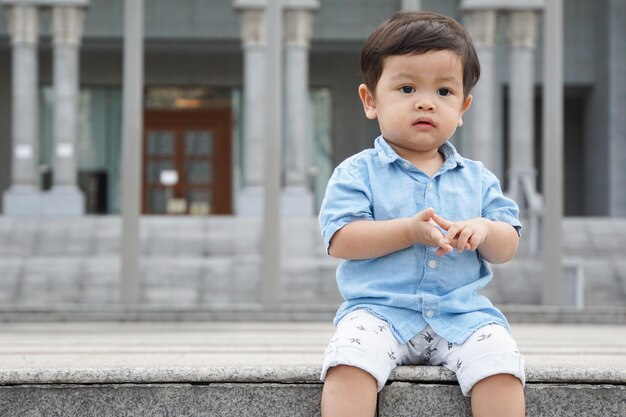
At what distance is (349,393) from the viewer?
8.73ft

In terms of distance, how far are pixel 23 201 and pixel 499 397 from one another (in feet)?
58.5

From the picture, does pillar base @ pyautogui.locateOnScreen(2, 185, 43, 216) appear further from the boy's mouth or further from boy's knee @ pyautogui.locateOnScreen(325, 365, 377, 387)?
boy's knee @ pyautogui.locateOnScreen(325, 365, 377, 387)

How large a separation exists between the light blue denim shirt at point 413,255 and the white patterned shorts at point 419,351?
0.04 m

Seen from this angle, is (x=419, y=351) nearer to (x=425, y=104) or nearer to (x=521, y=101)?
(x=425, y=104)

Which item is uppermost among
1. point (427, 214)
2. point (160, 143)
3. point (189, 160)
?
point (160, 143)

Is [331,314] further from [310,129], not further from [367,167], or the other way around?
[310,129]

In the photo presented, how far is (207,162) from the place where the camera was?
2472 cm

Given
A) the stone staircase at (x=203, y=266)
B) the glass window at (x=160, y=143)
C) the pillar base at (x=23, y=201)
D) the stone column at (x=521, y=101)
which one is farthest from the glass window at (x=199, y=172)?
the stone staircase at (x=203, y=266)

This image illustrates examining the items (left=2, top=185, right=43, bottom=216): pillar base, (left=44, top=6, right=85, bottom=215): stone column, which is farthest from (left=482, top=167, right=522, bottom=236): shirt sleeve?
(left=2, top=185, right=43, bottom=216): pillar base

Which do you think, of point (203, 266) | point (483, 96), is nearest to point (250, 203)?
point (483, 96)

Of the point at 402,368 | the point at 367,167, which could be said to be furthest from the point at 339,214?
the point at 402,368

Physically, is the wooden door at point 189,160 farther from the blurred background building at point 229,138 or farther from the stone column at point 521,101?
the stone column at point 521,101

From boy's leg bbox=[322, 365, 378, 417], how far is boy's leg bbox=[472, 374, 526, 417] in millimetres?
267

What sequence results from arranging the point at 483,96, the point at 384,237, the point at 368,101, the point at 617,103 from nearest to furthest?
the point at 384,237 → the point at 368,101 → the point at 483,96 → the point at 617,103
